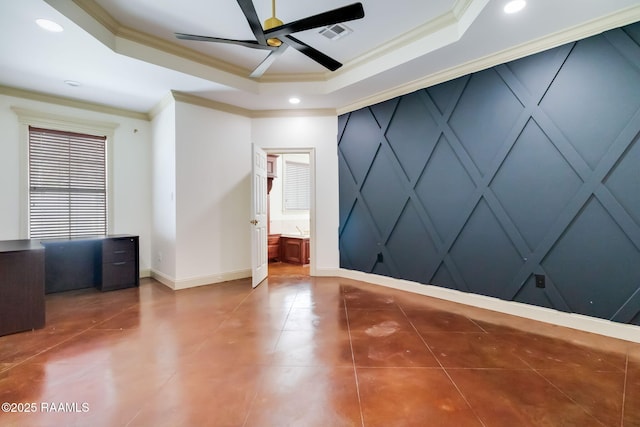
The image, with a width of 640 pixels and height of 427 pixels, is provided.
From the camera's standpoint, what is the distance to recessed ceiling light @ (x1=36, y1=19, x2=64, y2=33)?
→ 246cm

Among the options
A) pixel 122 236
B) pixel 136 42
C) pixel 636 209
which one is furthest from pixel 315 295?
pixel 136 42

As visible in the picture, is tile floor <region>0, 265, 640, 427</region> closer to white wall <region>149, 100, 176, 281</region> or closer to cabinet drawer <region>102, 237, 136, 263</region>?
cabinet drawer <region>102, 237, 136, 263</region>

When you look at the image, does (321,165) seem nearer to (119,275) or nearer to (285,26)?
(285,26)

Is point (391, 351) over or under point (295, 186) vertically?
under

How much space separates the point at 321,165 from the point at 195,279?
105 inches

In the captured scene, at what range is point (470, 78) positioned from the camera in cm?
336

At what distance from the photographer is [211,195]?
14.4 feet

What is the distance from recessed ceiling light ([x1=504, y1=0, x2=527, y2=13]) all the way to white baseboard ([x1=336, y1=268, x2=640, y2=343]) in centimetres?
282

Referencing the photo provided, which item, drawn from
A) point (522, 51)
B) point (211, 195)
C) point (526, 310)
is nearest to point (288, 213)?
point (211, 195)

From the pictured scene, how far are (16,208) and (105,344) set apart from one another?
9.71 feet

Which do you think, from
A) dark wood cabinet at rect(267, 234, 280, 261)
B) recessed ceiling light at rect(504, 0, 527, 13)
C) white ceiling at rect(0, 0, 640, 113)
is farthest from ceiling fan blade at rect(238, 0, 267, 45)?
dark wood cabinet at rect(267, 234, 280, 261)

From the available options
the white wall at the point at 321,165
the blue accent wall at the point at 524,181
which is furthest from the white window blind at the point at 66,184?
the blue accent wall at the point at 524,181

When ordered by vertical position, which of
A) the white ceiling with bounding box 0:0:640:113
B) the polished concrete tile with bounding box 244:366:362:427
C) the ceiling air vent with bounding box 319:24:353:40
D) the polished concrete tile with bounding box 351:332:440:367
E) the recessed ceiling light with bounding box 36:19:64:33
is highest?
the ceiling air vent with bounding box 319:24:353:40

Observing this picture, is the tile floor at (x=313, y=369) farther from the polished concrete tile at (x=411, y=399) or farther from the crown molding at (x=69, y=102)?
the crown molding at (x=69, y=102)
